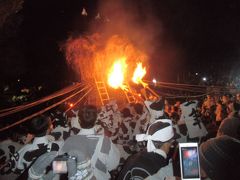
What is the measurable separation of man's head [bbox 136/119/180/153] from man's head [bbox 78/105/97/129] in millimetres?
609

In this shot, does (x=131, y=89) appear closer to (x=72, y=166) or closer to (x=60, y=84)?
(x=60, y=84)

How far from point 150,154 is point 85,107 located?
102 centimetres

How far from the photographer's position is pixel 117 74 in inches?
736

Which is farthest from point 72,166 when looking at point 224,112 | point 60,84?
point 60,84

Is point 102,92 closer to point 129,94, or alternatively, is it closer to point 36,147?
point 129,94

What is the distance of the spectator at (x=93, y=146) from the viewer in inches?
153

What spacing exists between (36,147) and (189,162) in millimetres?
2286

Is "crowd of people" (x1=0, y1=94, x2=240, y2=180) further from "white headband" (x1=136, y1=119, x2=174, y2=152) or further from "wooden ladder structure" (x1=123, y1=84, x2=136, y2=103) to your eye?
"wooden ladder structure" (x1=123, y1=84, x2=136, y2=103)

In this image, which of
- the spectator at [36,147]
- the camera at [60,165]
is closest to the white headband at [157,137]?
the camera at [60,165]

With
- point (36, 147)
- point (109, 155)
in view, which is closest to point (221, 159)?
point (109, 155)

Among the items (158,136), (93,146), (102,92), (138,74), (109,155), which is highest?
(138,74)

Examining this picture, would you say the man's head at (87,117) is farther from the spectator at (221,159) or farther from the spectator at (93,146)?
the spectator at (221,159)

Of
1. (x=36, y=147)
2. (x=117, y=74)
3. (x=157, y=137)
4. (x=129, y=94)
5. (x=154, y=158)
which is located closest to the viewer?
(x=154, y=158)

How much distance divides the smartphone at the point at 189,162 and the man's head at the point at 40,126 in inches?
87.0
